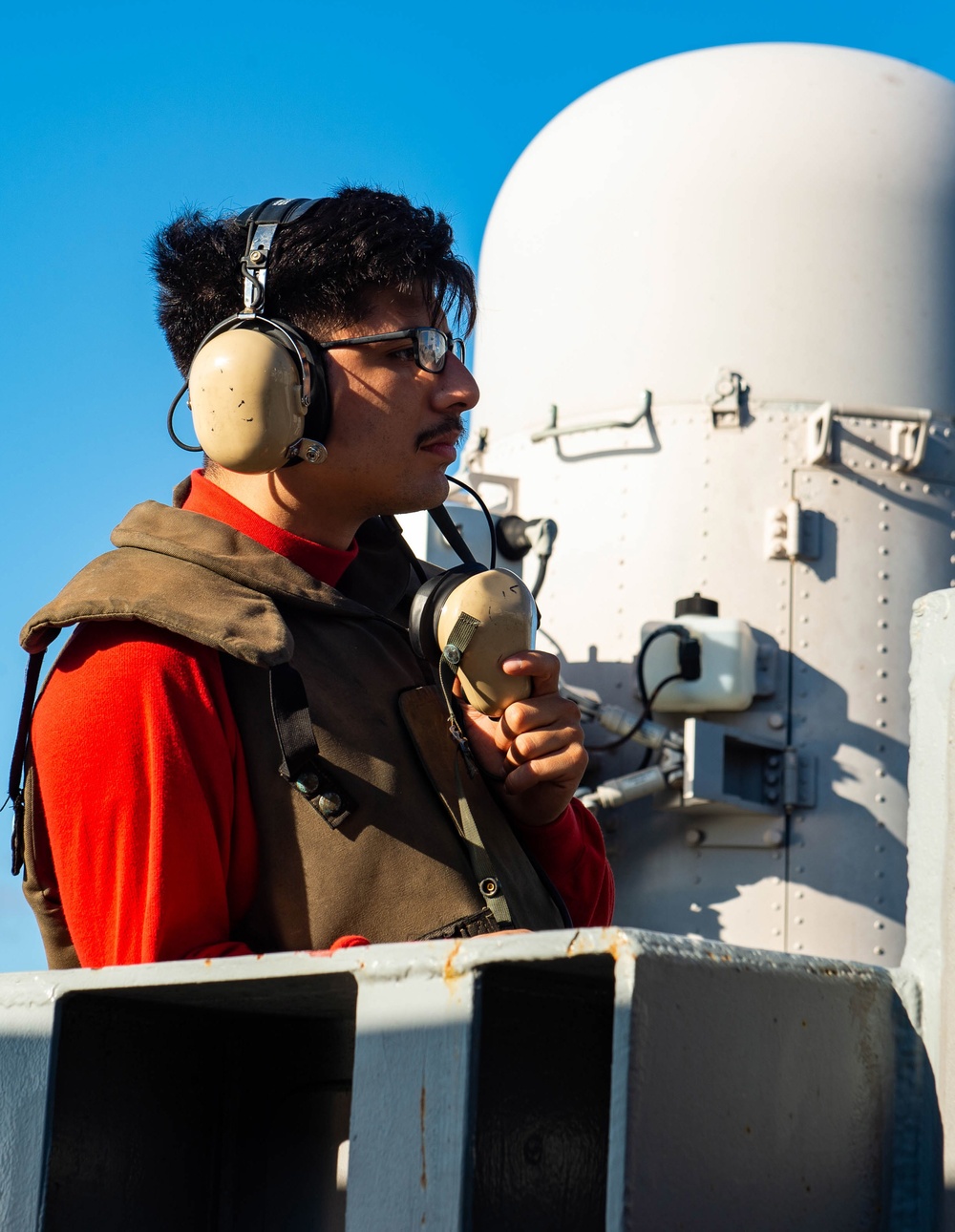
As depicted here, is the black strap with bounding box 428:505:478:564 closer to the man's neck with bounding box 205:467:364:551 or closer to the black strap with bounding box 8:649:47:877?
the man's neck with bounding box 205:467:364:551

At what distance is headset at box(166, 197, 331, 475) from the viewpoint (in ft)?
6.37

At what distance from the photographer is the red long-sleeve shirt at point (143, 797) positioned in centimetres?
161

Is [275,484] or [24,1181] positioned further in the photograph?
[275,484]

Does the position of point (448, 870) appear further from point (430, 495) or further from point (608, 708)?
point (608, 708)

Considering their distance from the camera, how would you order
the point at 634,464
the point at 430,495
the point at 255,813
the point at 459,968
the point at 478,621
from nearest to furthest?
1. the point at 459,968
2. the point at 255,813
3. the point at 478,621
4. the point at 430,495
5. the point at 634,464

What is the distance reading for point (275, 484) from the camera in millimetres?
2078

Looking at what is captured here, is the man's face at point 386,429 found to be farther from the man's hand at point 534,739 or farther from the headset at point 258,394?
the man's hand at point 534,739

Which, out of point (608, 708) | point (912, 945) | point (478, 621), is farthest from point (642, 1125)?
point (608, 708)

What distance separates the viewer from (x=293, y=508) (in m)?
2.07

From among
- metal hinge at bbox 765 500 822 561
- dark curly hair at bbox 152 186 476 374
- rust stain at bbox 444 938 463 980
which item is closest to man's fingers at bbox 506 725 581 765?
dark curly hair at bbox 152 186 476 374

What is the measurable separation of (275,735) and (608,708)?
3691 millimetres

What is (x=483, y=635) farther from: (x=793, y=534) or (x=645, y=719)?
(x=793, y=534)

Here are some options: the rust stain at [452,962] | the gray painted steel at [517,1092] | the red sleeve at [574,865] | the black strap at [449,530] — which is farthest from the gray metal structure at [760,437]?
the rust stain at [452,962]

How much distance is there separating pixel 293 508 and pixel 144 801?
0.56 m
